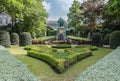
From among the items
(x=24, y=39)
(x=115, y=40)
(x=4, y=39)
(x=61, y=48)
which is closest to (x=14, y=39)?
(x=24, y=39)

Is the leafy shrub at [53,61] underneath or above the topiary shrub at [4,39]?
underneath

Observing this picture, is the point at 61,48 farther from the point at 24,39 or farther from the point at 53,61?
the point at 53,61

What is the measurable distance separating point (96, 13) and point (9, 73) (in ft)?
102

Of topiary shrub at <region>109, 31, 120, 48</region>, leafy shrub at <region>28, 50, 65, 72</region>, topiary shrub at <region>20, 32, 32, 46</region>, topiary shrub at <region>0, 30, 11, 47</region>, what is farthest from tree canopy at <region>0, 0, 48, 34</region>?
leafy shrub at <region>28, 50, 65, 72</region>

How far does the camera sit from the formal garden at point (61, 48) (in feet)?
24.6

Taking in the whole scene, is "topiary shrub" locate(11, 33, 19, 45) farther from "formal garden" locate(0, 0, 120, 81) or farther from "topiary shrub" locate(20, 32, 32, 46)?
"topiary shrub" locate(20, 32, 32, 46)

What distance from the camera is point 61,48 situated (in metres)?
26.0

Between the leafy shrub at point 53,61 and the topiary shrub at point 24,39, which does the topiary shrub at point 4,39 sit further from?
the leafy shrub at point 53,61

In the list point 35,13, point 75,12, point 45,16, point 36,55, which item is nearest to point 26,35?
point 35,13

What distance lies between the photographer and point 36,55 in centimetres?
1691

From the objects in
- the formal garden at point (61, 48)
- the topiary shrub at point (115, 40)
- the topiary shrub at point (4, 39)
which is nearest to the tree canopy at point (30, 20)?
the formal garden at point (61, 48)

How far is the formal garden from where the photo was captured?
24.6ft

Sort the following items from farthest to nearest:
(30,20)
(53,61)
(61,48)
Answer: (30,20), (61,48), (53,61)

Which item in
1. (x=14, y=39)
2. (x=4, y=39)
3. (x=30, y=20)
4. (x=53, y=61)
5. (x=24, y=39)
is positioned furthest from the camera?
(x=30, y=20)
